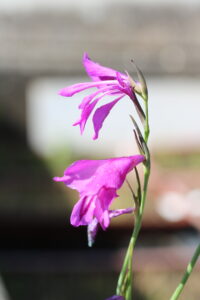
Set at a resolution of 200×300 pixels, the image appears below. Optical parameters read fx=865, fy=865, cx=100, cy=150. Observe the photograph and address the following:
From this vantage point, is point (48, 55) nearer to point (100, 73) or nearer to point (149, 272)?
point (149, 272)

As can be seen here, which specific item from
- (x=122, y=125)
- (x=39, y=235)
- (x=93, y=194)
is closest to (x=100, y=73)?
(x=93, y=194)

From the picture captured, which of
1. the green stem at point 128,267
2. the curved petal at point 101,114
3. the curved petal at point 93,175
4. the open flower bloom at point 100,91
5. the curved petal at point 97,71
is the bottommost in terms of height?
the green stem at point 128,267

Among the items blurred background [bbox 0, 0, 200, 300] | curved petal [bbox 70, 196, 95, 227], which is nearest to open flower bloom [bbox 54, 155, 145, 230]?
curved petal [bbox 70, 196, 95, 227]

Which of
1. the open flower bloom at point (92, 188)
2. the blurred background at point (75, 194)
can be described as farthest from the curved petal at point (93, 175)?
the blurred background at point (75, 194)

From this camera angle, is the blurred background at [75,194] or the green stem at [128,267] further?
the blurred background at [75,194]

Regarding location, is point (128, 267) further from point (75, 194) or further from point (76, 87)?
point (75, 194)

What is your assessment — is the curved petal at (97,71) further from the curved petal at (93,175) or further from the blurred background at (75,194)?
the blurred background at (75,194)
